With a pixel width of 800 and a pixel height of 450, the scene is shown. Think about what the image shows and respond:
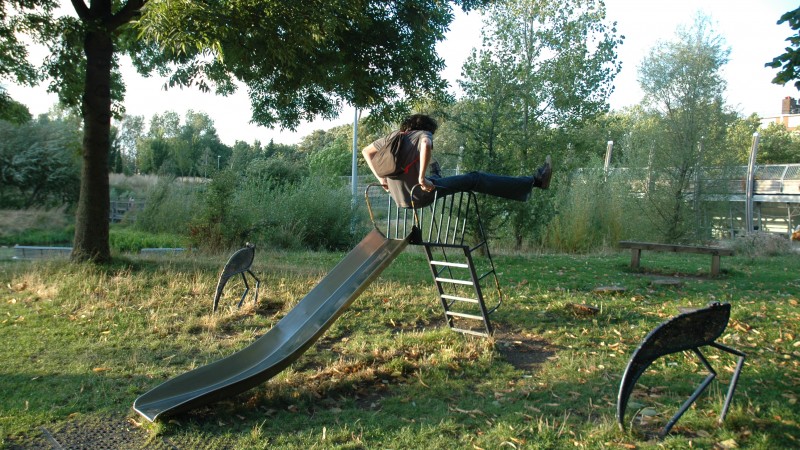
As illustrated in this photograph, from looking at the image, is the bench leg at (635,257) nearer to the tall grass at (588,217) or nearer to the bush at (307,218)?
the tall grass at (588,217)

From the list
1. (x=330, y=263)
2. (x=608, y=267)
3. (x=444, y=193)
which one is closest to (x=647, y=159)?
(x=608, y=267)

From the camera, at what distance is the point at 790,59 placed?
20.9 feet

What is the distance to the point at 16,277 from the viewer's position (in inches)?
384

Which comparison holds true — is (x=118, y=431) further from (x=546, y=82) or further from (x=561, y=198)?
(x=546, y=82)

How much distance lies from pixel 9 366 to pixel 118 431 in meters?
2.26

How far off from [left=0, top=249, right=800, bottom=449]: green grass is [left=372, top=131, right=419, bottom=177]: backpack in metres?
1.75

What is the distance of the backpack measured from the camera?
5.77 metres

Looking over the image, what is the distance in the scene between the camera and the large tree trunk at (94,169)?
33.1 feet

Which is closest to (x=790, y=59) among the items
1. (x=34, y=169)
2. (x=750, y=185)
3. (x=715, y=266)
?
(x=715, y=266)

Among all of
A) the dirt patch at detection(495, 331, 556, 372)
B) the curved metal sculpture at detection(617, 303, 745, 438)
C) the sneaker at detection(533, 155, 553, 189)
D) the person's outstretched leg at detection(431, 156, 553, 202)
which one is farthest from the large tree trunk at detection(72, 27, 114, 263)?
the curved metal sculpture at detection(617, 303, 745, 438)

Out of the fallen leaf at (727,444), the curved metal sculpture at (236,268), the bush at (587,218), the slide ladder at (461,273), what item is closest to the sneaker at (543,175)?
the slide ladder at (461,273)

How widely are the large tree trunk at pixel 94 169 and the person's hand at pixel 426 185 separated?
6.86 meters

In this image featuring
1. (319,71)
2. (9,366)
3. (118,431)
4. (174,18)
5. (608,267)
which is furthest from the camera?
(608,267)

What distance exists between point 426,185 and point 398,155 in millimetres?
444
